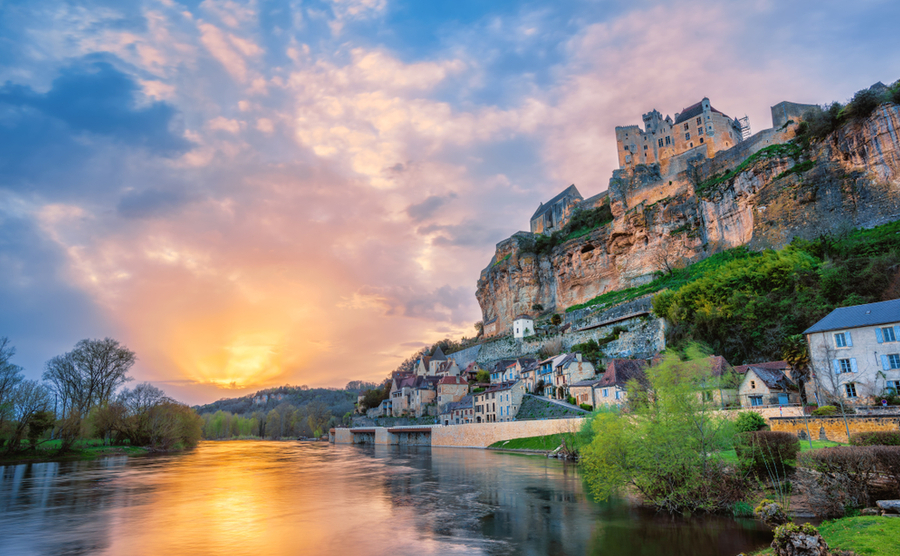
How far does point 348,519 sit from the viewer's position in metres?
16.0

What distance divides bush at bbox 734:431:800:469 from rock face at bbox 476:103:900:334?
34.5 m

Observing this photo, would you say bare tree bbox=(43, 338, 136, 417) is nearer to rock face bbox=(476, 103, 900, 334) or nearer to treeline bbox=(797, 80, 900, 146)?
rock face bbox=(476, 103, 900, 334)

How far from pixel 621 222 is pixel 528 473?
4931 centimetres

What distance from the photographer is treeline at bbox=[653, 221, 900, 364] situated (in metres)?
30.2

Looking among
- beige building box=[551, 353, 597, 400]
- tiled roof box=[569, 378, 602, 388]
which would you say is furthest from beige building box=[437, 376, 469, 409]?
tiled roof box=[569, 378, 602, 388]

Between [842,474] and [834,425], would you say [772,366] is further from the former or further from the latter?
[842,474]

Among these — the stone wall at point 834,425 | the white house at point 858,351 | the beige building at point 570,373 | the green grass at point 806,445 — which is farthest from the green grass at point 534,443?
the green grass at point 806,445

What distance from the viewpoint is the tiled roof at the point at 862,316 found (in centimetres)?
2289

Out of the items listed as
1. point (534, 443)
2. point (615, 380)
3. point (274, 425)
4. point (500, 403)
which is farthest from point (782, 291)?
point (274, 425)

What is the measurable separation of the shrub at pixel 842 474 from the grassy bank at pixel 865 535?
168 centimetres

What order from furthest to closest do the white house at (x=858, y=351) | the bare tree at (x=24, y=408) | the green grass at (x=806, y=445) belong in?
the bare tree at (x=24, y=408), the white house at (x=858, y=351), the green grass at (x=806, y=445)

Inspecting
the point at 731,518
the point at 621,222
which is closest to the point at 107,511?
the point at 731,518

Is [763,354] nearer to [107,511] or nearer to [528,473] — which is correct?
[528,473]

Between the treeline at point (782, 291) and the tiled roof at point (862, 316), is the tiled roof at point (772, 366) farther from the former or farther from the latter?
the tiled roof at point (862, 316)
